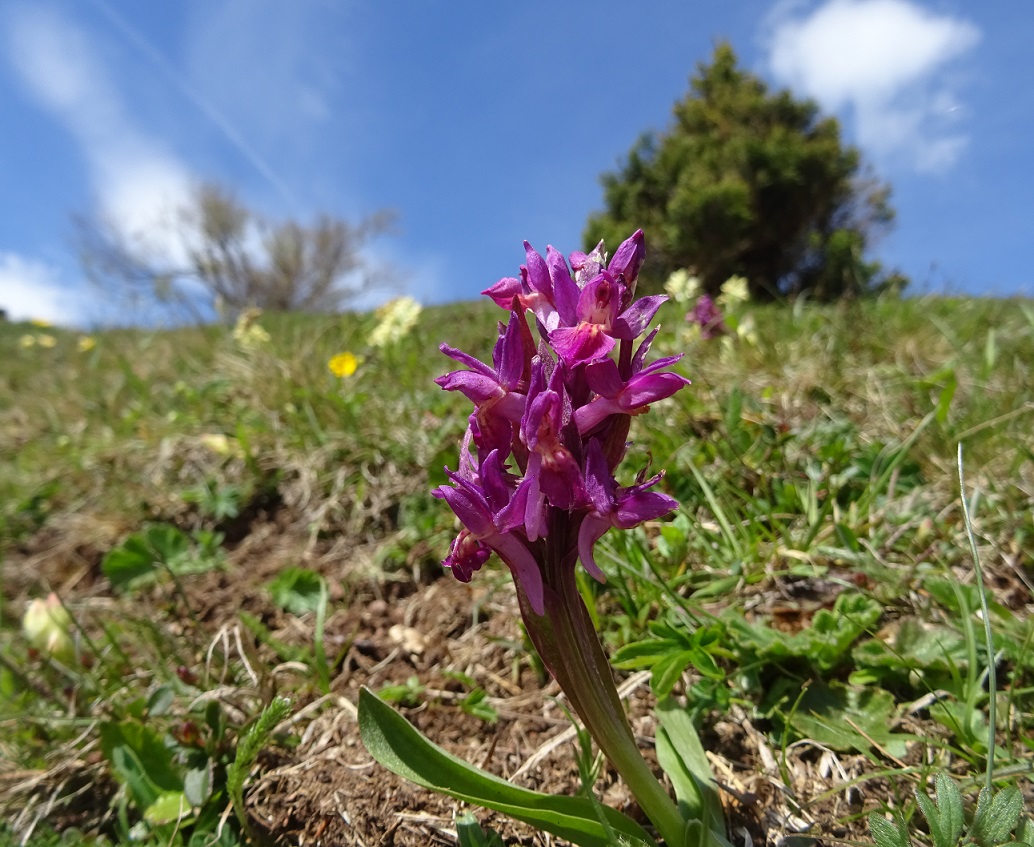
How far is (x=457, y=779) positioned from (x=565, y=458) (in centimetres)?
60

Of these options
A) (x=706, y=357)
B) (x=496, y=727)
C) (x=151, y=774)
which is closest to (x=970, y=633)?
(x=496, y=727)

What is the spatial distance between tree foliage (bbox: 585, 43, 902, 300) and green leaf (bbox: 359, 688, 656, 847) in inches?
526

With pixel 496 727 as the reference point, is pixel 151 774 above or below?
below

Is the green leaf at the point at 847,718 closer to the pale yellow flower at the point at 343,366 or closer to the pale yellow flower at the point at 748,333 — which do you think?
the pale yellow flower at the point at 748,333

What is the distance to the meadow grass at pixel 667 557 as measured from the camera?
1.51 m

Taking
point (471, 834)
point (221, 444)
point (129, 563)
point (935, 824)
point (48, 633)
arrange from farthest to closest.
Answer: point (221, 444) < point (129, 563) < point (48, 633) < point (471, 834) < point (935, 824)

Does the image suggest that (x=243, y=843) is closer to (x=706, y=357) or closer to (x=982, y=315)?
(x=706, y=357)

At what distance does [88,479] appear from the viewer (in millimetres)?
3904

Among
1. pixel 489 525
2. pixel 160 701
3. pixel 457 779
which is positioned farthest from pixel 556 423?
pixel 160 701

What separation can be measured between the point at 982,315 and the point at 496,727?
13.7 ft

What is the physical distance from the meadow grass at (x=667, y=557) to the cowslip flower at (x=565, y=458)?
0.43m

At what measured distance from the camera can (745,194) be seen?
14203 mm

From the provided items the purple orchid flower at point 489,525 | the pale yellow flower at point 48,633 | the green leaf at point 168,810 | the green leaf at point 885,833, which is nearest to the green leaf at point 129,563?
Result: the pale yellow flower at point 48,633

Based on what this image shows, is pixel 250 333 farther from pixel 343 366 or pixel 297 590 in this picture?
pixel 297 590
